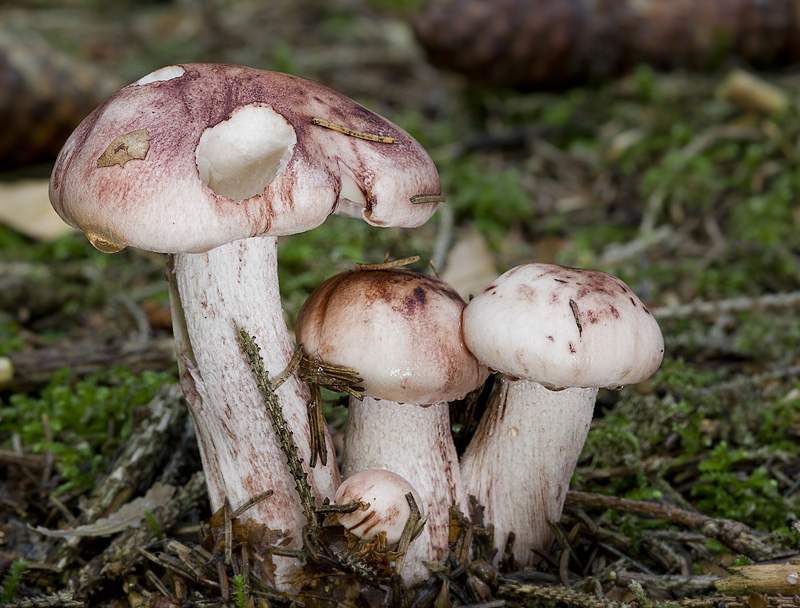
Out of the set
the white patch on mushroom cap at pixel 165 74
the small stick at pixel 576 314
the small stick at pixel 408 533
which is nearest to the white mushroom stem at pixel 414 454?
the small stick at pixel 408 533

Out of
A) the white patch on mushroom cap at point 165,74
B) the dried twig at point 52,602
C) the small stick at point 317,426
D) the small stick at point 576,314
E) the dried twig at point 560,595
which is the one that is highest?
the white patch on mushroom cap at point 165,74

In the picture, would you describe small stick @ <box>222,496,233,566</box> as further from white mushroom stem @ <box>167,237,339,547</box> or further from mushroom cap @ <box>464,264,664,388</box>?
mushroom cap @ <box>464,264,664,388</box>

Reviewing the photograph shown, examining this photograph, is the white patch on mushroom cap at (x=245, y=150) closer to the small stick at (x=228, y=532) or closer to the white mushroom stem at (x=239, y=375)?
the white mushroom stem at (x=239, y=375)

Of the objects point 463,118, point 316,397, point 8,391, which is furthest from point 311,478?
point 463,118

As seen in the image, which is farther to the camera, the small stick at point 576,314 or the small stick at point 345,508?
the small stick at point 345,508

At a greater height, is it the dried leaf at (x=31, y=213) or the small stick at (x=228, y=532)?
the dried leaf at (x=31, y=213)

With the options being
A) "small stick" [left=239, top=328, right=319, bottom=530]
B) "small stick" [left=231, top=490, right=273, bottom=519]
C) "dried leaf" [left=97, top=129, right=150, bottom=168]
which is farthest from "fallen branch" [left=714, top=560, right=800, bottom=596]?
"dried leaf" [left=97, top=129, right=150, bottom=168]

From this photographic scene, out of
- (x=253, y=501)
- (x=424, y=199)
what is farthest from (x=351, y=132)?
(x=253, y=501)

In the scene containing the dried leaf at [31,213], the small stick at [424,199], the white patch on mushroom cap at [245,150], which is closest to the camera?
the white patch on mushroom cap at [245,150]
